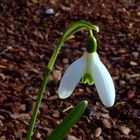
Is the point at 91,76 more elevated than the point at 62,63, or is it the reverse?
the point at 91,76

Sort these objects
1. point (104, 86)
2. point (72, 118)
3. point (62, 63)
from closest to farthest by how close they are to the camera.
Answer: point (104, 86) → point (72, 118) → point (62, 63)

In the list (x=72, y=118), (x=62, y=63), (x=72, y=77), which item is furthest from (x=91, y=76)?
(x=62, y=63)

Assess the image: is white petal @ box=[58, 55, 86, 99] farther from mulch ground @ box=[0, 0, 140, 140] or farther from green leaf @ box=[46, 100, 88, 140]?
mulch ground @ box=[0, 0, 140, 140]

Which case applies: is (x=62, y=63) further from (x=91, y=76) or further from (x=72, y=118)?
(x=91, y=76)

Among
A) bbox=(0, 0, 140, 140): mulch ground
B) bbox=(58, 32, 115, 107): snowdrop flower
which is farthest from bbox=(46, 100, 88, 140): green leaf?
bbox=(0, 0, 140, 140): mulch ground

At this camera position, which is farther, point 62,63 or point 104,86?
point 62,63

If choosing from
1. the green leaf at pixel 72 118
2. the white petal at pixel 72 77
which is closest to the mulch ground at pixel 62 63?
the green leaf at pixel 72 118

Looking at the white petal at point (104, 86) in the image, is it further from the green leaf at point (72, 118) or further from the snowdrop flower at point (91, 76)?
the green leaf at point (72, 118)
